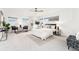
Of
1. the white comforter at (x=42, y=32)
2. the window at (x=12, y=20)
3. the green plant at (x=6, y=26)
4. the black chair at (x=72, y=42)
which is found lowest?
the black chair at (x=72, y=42)

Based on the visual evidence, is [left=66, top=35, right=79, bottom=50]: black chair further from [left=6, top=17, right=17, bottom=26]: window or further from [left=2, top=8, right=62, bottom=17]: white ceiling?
[left=6, top=17, right=17, bottom=26]: window

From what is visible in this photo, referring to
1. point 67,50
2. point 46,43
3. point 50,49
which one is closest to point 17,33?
point 46,43

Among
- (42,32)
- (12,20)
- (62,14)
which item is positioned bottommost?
(42,32)

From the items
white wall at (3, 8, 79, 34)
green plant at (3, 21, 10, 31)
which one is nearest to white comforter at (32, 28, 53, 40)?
white wall at (3, 8, 79, 34)

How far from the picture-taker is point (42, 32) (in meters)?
2.37

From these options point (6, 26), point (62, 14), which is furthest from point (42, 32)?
point (6, 26)

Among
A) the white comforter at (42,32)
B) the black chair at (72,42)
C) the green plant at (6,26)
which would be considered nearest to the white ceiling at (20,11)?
the green plant at (6,26)

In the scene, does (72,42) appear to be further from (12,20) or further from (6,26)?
(6,26)

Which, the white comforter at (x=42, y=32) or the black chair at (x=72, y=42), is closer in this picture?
the black chair at (x=72, y=42)

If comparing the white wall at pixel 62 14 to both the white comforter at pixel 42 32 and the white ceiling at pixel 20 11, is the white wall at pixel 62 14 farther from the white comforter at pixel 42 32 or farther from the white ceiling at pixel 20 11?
the white comforter at pixel 42 32

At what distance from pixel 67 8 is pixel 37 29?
103 cm

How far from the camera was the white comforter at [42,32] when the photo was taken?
7.60 feet
